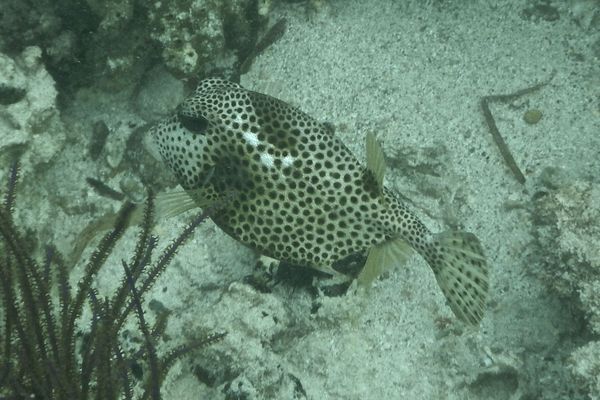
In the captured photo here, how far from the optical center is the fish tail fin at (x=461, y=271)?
330cm

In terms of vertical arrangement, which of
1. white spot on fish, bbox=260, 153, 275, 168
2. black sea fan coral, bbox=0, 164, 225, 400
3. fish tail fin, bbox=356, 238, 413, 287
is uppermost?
white spot on fish, bbox=260, 153, 275, 168

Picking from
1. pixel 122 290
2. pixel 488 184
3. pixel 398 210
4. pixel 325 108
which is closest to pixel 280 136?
pixel 398 210

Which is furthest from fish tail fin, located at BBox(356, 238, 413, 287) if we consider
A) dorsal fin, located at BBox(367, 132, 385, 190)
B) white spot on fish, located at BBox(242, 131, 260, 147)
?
white spot on fish, located at BBox(242, 131, 260, 147)

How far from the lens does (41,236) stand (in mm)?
4293

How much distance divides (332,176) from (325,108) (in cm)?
196

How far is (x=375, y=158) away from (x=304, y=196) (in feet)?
1.69

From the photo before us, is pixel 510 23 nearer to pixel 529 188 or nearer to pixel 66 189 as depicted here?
pixel 529 188

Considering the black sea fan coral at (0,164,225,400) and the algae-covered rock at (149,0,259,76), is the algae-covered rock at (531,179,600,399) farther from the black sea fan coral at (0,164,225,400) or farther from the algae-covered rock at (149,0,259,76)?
the algae-covered rock at (149,0,259,76)

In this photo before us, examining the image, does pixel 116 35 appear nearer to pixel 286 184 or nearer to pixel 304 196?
pixel 286 184

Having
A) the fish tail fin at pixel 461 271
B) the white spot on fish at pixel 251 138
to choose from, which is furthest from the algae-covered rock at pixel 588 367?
the white spot on fish at pixel 251 138

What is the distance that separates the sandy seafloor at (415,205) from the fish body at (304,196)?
23.2 inches

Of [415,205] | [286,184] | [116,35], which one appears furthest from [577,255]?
[116,35]

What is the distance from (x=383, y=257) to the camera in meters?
3.34

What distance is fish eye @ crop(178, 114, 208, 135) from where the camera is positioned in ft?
11.2
